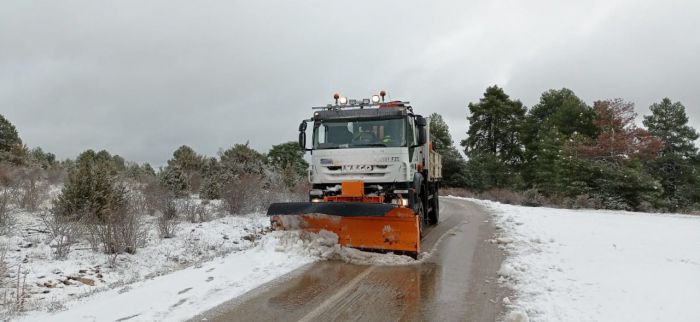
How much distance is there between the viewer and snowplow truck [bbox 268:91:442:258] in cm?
763

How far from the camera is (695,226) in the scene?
39.3 ft

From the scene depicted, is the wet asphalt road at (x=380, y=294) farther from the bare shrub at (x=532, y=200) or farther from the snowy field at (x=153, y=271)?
the bare shrub at (x=532, y=200)

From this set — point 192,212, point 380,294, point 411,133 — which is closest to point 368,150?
point 411,133

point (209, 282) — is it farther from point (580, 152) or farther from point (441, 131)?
point (441, 131)

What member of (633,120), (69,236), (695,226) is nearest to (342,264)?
(69,236)

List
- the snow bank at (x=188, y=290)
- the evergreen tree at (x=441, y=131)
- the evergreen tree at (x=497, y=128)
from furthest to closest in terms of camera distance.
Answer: the evergreen tree at (x=441, y=131), the evergreen tree at (x=497, y=128), the snow bank at (x=188, y=290)

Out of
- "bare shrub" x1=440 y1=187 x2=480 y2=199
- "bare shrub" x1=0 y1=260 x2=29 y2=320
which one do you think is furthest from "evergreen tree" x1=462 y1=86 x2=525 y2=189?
"bare shrub" x1=0 y1=260 x2=29 y2=320

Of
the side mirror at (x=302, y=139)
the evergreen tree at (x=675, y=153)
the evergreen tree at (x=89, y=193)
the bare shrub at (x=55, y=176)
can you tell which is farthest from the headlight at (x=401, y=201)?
the evergreen tree at (x=675, y=153)

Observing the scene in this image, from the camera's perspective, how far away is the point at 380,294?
5656 millimetres

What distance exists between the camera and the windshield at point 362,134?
29.1 ft

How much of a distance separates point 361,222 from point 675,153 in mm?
38014

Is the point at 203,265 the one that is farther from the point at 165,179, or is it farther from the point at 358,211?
the point at 165,179

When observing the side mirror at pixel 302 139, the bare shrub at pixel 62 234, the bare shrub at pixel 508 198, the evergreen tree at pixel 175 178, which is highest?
the side mirror at pixel 302 139

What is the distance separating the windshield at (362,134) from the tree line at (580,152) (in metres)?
7.20
